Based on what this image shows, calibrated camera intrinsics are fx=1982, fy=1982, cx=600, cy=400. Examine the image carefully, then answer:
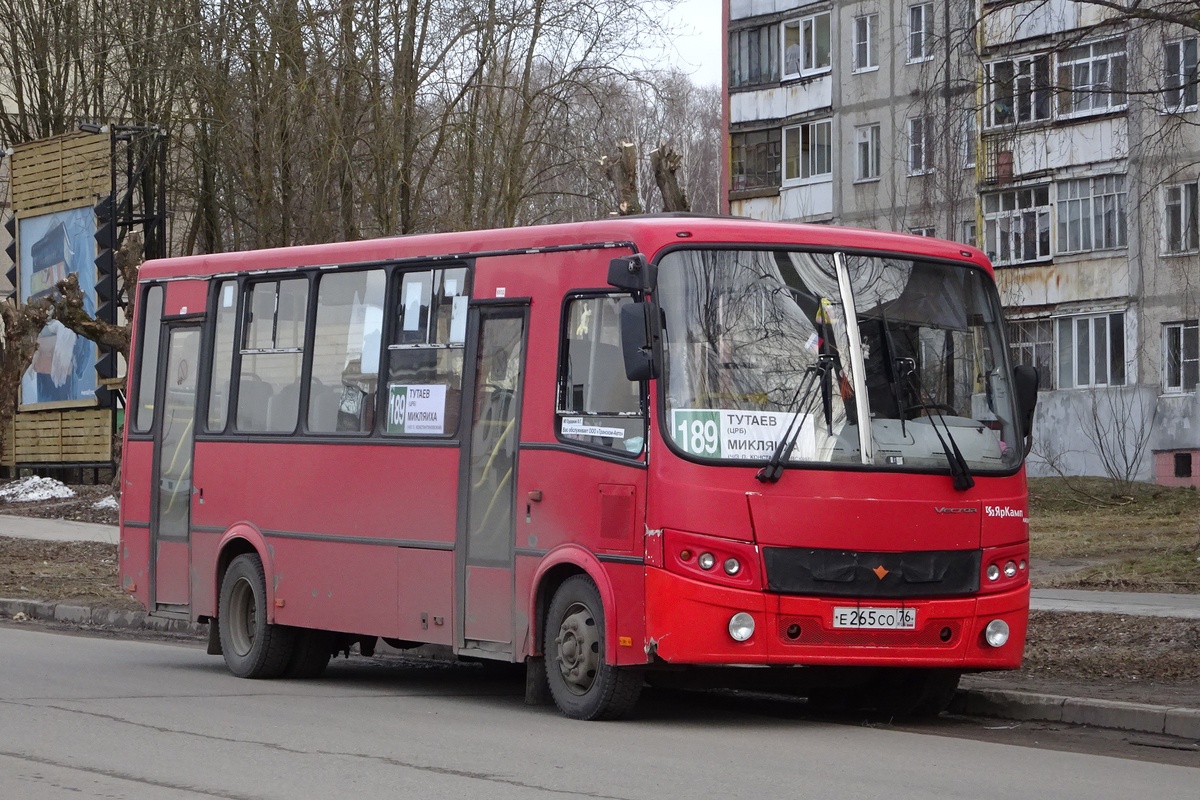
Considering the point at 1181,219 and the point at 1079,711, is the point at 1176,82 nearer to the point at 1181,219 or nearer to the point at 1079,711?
the point at 1079,711

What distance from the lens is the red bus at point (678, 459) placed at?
10.6 m

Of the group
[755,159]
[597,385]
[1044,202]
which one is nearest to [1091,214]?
[1044,202]

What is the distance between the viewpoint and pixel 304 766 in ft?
29.3

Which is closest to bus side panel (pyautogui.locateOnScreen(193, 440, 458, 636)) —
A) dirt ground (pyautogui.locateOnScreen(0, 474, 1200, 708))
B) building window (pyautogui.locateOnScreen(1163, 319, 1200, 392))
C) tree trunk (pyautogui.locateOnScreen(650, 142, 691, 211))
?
dirt ground (pyautogui.locateOnScreen(0, 474, 1200, 708))

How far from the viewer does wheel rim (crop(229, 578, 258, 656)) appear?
1446cm

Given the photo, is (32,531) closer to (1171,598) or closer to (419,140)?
(419,140)

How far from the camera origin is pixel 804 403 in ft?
35.6

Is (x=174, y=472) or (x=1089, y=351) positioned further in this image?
(x=1089, y=351)

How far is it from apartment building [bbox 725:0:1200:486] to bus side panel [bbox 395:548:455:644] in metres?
22.8

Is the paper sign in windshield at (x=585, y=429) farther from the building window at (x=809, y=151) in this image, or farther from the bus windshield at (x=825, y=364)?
the building window at (x=809, y=151)

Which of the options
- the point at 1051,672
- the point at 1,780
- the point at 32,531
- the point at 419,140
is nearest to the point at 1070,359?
the point at 419,140

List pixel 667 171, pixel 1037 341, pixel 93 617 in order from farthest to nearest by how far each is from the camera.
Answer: pixel 1037 341 < pixel 667 171 < pixel 93 617

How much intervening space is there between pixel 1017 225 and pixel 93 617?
31.8 m

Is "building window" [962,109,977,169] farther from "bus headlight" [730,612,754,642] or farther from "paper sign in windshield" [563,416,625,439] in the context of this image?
"bus headlight" [730,612,754,642]
